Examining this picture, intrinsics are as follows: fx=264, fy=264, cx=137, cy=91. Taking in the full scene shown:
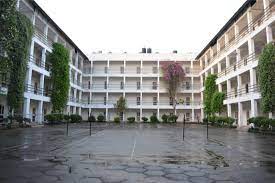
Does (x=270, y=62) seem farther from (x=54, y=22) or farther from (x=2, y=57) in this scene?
(x=54, y=22)

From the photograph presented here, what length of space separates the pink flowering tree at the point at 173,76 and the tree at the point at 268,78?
1066 inches

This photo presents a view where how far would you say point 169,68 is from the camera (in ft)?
160

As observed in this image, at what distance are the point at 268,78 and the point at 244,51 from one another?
13907mm

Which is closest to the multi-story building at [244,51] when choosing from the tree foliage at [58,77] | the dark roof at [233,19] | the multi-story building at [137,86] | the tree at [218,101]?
the dark roof at [233,19]

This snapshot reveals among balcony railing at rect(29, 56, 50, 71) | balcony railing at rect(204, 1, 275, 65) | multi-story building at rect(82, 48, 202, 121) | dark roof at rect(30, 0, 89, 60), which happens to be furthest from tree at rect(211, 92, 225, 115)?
dark roof at rect(30, 0, 89, 60)

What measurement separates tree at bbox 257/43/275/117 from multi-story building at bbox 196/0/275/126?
2.48m

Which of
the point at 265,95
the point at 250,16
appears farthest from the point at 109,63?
the point at 265,95

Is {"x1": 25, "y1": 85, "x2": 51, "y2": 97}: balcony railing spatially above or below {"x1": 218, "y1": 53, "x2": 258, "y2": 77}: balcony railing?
below

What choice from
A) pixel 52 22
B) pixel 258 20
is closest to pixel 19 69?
pixel 52 22

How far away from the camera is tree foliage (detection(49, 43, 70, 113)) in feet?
113

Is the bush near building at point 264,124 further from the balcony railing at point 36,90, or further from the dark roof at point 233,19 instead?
the balcony railing at point 36,90

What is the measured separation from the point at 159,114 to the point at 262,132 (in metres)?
32.5

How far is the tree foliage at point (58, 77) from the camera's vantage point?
1356 inches

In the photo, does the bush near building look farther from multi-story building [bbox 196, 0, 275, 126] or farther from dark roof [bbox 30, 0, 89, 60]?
dark roof [bbox 30, 0, 89, 60]
